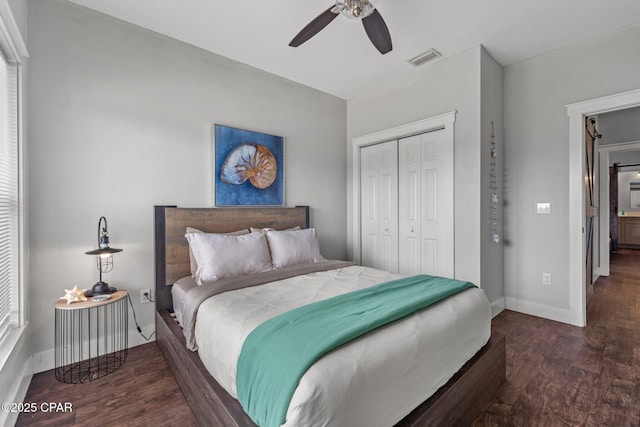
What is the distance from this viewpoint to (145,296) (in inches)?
103

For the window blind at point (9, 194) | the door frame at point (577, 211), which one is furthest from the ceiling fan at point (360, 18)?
the door frame at point (577, 211)

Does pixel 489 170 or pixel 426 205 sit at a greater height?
pixel 489 170

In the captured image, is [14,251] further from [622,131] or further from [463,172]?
[622,131]

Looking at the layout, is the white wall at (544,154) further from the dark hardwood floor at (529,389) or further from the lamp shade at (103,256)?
the lamp shade at (103,256)

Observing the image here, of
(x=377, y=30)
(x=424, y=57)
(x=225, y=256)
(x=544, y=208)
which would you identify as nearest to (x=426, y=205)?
(x=544, y=208)

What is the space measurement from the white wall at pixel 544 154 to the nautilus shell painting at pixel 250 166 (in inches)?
106

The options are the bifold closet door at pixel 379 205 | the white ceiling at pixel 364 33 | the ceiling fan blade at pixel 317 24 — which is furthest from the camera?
the bifold closet door at pixel 379 205

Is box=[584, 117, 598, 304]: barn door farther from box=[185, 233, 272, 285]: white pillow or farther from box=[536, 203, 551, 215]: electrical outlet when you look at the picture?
box=[185, 233, 272, 285]: white pillow

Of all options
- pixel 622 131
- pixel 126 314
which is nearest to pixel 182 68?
pixel 126 314

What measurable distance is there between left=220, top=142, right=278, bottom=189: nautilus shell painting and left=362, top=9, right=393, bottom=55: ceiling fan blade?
5.43 ft

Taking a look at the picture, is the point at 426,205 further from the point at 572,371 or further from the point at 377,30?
the point at 377,30

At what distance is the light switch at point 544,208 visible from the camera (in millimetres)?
3129

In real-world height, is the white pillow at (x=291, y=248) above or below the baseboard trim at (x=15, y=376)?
above

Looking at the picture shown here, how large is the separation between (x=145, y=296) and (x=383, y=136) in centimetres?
315
